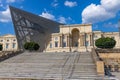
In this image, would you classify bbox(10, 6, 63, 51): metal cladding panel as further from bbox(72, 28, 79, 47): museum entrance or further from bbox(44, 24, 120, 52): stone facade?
bbox(72, 28, 79, 47): museum entrance

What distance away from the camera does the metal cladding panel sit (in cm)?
5815

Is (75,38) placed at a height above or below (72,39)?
above

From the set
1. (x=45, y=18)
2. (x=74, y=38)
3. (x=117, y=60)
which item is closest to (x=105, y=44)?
(x=117, y=60)

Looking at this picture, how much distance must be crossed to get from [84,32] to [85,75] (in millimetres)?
43874

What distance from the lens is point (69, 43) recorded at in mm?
63281

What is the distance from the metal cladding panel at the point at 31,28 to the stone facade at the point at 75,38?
2.80 m

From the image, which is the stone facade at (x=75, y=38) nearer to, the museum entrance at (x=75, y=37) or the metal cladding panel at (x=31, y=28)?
the museum entrance at (x=75, y=37)

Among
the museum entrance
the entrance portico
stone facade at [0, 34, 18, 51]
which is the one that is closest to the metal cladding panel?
the entrance portico

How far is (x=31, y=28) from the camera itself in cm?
6384

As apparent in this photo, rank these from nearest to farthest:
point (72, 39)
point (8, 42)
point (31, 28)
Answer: point (31, 28) → point (72, 39) → point (8, 42)

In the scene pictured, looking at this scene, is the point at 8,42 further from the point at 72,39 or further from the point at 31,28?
the point at 72,39

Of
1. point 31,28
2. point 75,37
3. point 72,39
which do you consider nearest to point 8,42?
point 31,28

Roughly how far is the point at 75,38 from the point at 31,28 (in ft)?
43.1

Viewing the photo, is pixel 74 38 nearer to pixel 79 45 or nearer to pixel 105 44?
pixel 79 45
